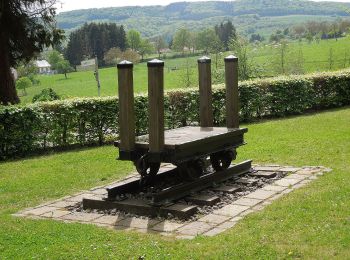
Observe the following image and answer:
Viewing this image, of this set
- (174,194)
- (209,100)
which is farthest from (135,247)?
(209,100)

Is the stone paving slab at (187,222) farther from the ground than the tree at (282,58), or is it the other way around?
the tree at (282,58)

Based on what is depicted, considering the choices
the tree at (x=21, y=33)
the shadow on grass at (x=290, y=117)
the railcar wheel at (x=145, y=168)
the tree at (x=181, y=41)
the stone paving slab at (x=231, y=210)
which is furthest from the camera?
the tree at (x=181, y=41)

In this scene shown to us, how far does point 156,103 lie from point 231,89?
2.42m

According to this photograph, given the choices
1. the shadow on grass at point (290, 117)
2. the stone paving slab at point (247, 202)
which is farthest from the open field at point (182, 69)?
the stone paving slab at point (247, 202)

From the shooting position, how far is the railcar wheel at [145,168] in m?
7.29

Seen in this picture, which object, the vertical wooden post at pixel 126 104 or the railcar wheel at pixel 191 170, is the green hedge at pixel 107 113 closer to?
the vertical wooden post at pixel 126 104

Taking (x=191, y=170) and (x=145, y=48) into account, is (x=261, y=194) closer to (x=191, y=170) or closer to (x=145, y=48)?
(x=191, y=170)

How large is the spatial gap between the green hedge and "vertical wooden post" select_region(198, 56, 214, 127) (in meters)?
5.20

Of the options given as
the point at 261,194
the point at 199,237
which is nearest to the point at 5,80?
the point at 261,194

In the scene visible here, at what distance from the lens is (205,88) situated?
9180 millimetres

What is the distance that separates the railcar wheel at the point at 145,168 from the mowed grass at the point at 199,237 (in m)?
1.24

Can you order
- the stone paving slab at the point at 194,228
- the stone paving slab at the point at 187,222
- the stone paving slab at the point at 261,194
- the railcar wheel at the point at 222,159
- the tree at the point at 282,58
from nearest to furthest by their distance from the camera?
the stone paving slab at the point at 194,228
the stone paving slab at the point at 187,222
the stone paving slab at the point at 261,194
the railcar wheel at the point at 222,159
the tree at the point at 282,58

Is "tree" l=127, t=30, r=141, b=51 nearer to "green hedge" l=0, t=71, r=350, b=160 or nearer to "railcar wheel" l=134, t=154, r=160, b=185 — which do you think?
"green hedge" l=0, t=71, r=350, b=160

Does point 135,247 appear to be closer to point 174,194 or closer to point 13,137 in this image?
point 174,194
